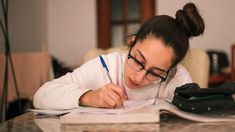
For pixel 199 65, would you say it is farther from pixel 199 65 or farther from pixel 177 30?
pixel 177 30

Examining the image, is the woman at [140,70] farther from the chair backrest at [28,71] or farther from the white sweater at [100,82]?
the chair backrest at [28,71]

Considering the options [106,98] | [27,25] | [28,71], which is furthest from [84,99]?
[27,25]

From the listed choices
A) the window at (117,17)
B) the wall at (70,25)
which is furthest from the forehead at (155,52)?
the window at (117,17)

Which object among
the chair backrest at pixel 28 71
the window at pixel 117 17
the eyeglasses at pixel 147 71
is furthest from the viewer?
the window at pixel 117 17

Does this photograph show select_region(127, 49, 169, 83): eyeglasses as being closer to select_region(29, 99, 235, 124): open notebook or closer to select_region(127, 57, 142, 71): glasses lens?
select_region(127, 57, 142, 71): glasses lens

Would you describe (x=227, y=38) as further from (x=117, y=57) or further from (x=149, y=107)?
(x=149, y=107)

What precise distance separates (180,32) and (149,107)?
0.31m

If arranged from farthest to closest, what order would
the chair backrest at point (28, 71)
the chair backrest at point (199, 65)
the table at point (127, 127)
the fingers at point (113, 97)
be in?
the chair backrest at point (28, 71), the chair backrest at point (199, 65), the fingers at point (113, 97), the table at point (127, 127)

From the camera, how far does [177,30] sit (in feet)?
3.39

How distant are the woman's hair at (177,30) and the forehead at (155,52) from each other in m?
0.02

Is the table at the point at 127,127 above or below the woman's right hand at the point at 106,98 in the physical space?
below

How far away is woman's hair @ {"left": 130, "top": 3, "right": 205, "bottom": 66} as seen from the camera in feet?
3.30

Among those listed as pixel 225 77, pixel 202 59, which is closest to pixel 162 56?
pixel 202 59

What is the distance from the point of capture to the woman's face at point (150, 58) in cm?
96
